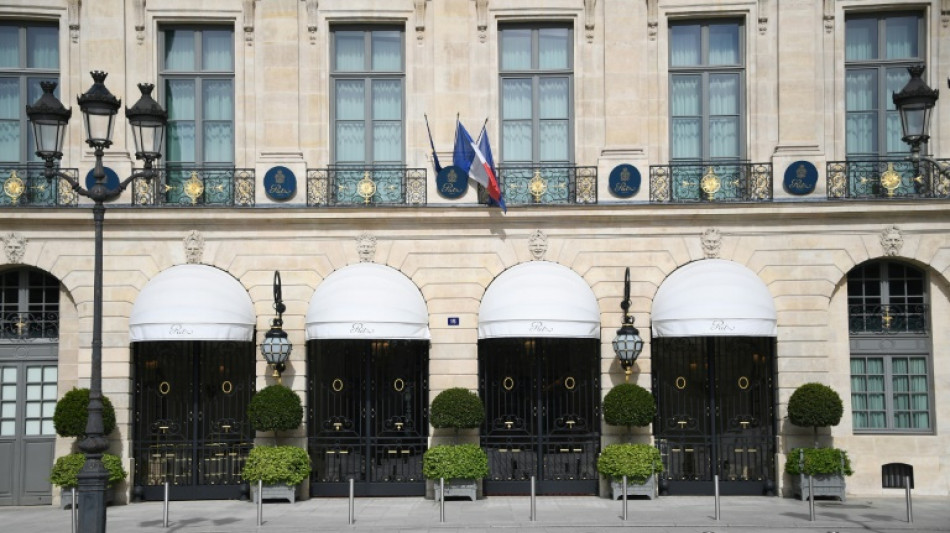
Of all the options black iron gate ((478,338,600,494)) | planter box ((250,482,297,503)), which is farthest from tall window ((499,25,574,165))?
planter box ((250,482,297,503))

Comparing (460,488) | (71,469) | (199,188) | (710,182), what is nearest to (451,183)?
(199,188)

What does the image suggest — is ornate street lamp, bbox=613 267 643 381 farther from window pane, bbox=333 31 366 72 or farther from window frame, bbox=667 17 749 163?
window pane, bbox=333 31 366 72

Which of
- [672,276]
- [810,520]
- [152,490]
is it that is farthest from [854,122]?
[152,490]

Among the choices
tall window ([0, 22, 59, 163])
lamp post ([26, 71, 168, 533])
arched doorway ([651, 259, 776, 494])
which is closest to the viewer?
lamp post ([26, 71, 168, 533])

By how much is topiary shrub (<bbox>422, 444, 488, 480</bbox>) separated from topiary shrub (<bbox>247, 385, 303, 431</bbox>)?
2719 millimetres

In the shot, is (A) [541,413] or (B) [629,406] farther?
(A) [541,413]

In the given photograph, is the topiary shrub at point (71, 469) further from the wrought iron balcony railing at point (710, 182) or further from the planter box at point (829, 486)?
the planter box at point (829, 486)

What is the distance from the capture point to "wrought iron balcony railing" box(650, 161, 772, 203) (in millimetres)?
23250

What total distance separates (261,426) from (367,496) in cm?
277

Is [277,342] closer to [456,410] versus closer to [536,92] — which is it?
[456,410]

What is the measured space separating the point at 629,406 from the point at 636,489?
1649mm

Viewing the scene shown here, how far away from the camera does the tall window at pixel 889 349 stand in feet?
76.3

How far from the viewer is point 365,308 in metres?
22.0

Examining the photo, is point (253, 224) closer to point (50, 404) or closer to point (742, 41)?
point (50, 404)
